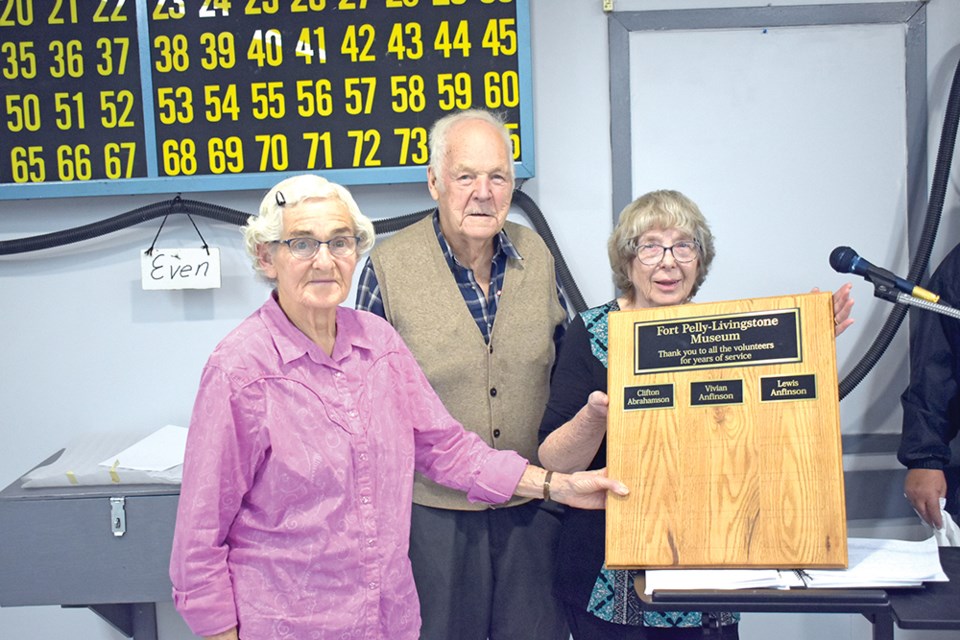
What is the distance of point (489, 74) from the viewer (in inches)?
92.4

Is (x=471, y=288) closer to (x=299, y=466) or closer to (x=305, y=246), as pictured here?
(x=305, y=246)

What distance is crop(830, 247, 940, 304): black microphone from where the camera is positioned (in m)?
1.40

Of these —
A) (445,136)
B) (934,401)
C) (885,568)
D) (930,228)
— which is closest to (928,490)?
(934,401)

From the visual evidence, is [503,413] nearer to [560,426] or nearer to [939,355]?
[560,426]

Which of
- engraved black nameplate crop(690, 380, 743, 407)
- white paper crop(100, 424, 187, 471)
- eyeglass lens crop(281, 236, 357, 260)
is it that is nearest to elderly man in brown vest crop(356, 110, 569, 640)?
eyeglass lens crop(281, 236, 357, 260)

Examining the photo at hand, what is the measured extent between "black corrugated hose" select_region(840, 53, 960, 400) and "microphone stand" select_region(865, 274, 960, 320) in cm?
110

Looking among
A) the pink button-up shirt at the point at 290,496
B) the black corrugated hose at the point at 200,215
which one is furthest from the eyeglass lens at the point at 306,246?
the black corrugated hose at the point at 200,215

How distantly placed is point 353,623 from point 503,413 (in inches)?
21.4

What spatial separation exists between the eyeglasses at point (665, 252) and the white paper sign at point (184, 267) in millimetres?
1247

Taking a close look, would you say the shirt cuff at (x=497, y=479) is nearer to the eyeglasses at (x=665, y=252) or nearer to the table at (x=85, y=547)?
the eyeglasses at (x=665, y=252)

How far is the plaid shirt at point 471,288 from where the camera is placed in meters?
1.87

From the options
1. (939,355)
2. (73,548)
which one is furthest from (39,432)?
(939,355)

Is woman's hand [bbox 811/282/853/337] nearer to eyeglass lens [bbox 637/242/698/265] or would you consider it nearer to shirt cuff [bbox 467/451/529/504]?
eyeglass lens [bbox 637/242/698/265]

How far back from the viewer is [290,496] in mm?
1433
